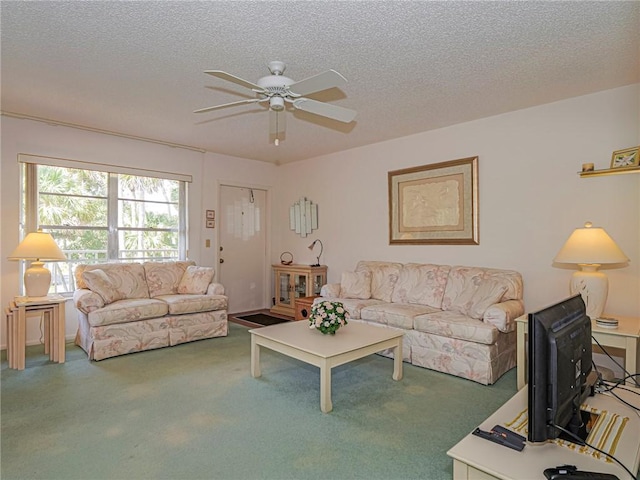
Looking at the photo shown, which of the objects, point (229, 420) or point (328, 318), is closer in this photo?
point (229, 420)

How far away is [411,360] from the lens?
3555 millimetres

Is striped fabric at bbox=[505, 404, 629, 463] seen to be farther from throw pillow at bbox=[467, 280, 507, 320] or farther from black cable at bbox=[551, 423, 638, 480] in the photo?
throw pillow at bbox=[467, 280, 507, 320]

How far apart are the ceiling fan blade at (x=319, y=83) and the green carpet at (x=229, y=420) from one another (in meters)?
2.16

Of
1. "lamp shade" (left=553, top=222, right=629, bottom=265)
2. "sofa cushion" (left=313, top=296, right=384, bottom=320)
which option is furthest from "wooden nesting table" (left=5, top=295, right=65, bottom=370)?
"lamp shade" (left=553, top=222, right=629, bottom=265)

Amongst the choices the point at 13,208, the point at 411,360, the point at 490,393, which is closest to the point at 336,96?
the point at 411,360

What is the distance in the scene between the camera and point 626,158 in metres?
3.03

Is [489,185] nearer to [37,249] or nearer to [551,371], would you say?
[551,371]

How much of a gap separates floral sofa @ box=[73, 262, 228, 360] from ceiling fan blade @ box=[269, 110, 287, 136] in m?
1.95

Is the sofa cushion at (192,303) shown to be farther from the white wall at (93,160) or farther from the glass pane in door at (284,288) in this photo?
the glass pane in door at (284,288)

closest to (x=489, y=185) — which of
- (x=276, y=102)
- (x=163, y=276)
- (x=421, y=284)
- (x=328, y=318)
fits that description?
(x=421, y=284)

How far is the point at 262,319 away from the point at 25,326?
112 inches

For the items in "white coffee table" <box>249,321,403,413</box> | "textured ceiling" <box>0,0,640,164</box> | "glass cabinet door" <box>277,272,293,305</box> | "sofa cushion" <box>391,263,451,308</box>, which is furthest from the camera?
"glass cabinet door" <box>277,272,293,305</box>

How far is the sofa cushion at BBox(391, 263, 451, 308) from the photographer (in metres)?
4.02

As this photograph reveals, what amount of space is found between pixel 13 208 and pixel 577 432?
A: 16.6ft
